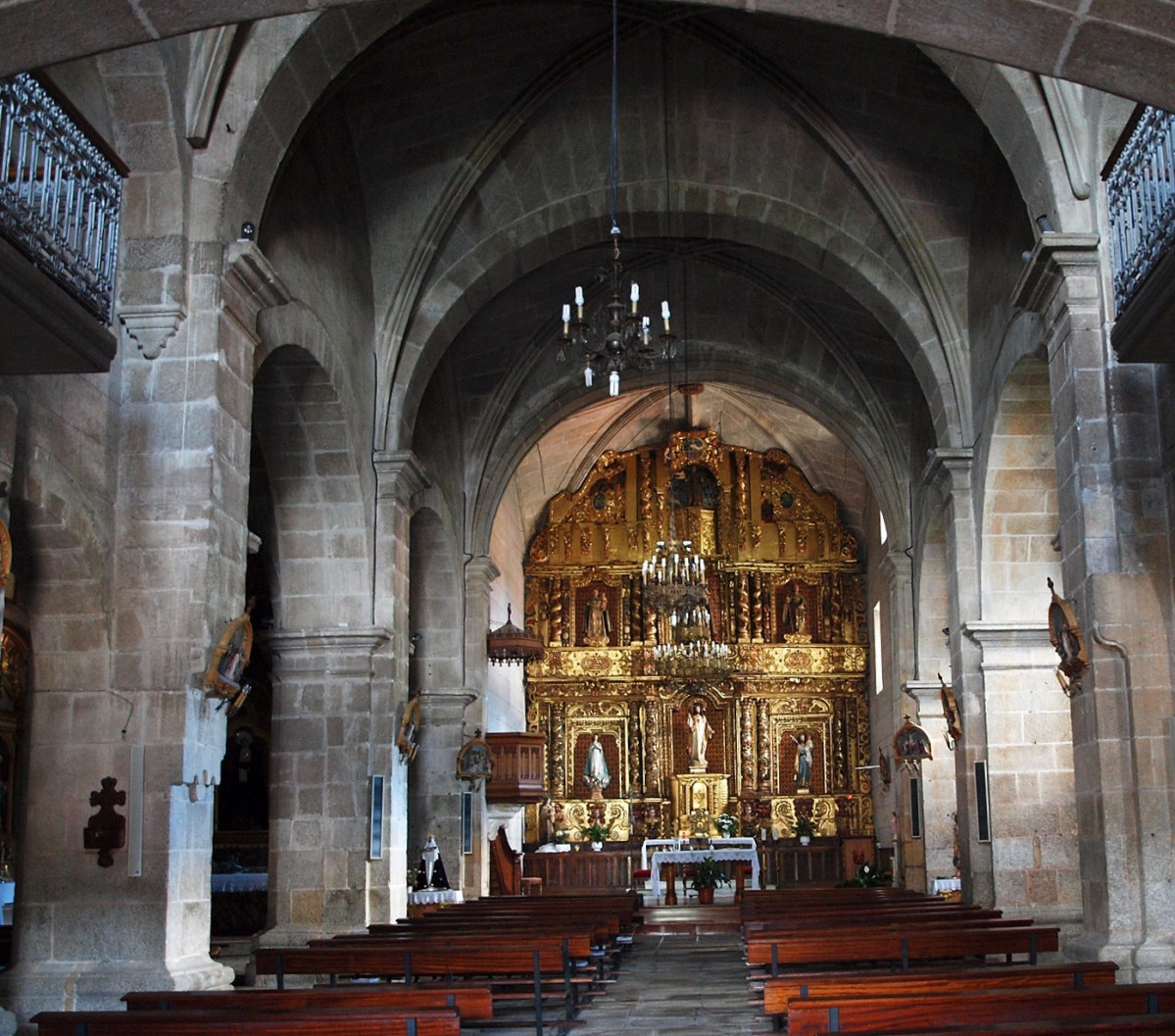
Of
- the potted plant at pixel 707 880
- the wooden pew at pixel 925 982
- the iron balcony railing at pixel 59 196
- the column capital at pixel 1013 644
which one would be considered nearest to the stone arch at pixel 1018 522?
the column capital at pixel 1013 644

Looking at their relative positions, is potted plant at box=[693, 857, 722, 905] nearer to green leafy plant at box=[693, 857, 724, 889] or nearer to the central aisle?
green leafy plant at box=[693, 857, 724, 889]

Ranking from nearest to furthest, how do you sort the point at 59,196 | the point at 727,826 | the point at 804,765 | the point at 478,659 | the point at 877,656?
the point at 59,196
the point at 478,659
the point at 727,826
the point at 877,656
the point at 804,765

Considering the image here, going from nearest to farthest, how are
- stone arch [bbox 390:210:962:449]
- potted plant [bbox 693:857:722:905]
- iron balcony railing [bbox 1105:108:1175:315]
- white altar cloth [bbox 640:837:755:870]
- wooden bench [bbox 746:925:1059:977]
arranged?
iron balcony railing [bbox 1105:108:1175:315], wooden bench [bbox 746:925:1059:977], stone arch [bbox 390:210:962:449], potted plant [bbox 693:857:722:905], white altar cloth [bbox 640:837:755:870]

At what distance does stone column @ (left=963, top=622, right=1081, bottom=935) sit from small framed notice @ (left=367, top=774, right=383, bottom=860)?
6011 mm

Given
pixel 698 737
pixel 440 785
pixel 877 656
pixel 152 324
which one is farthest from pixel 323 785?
pixel 877 656

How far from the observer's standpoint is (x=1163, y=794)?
30.2 ft

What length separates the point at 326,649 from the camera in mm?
14898

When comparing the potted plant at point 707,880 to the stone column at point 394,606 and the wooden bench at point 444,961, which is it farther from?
the wooden bench at point 444,961

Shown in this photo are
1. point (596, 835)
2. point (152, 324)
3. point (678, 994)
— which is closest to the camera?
point (152, 324)

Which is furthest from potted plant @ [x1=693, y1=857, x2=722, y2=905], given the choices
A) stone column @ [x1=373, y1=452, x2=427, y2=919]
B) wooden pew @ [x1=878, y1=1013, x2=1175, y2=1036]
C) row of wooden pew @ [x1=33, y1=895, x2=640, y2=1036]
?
wooden pew @ [x1=878, y1=1013, x2=1175, y2=1036]

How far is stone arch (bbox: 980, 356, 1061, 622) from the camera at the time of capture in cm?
1455

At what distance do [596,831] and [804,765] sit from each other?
462 cm

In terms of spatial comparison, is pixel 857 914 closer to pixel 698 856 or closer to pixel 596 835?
pixel 698 856

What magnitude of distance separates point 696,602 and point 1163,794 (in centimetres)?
1416
